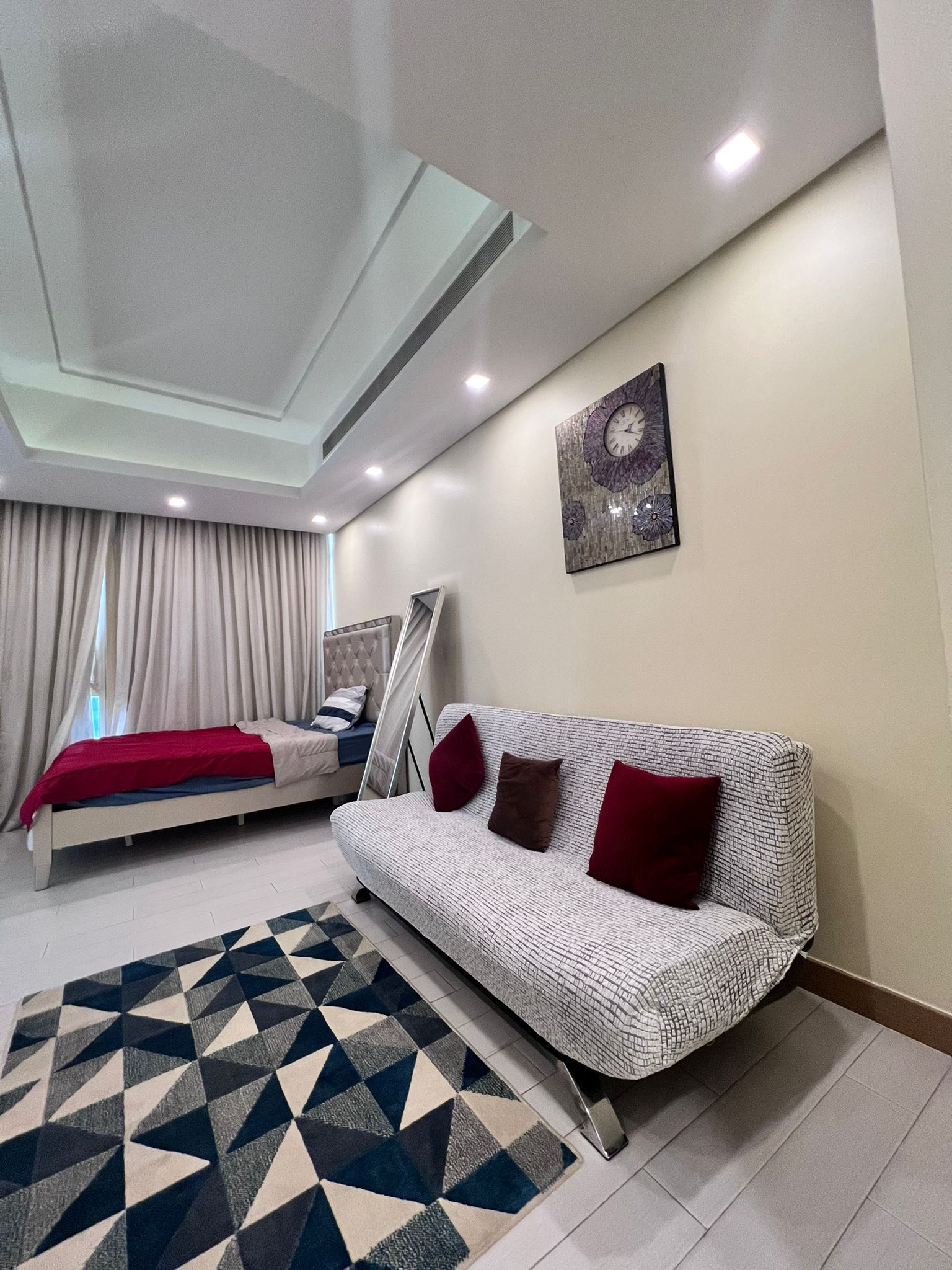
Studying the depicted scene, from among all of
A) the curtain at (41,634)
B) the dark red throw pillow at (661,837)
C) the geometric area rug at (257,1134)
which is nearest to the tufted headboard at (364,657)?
the curtain at (41,634)

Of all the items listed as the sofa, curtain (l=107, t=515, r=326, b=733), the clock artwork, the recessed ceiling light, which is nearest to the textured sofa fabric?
the sofa

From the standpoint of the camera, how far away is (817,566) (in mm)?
1647

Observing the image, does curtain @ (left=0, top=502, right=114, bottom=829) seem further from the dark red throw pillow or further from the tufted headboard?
the dark red throw pillow

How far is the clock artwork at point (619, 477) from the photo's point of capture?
2.06 meters

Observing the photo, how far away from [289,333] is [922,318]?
3.12 meters

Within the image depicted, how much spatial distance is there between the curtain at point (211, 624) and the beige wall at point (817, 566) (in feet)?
11.6

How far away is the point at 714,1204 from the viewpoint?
1.04m

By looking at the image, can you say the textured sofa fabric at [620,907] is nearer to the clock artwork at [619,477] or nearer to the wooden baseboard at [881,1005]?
the wooden baseboard at [881,1005]

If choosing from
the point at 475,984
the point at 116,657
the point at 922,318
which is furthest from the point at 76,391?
the point at 922,318

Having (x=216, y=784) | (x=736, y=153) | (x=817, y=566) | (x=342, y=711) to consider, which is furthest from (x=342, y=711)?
(x=736, y=153)

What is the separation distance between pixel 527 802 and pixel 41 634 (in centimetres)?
416

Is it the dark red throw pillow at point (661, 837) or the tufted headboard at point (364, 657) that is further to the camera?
the tufted headboard at point (364, 657)

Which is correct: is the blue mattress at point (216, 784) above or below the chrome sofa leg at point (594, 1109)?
above

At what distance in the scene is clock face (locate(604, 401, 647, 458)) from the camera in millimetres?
2141
